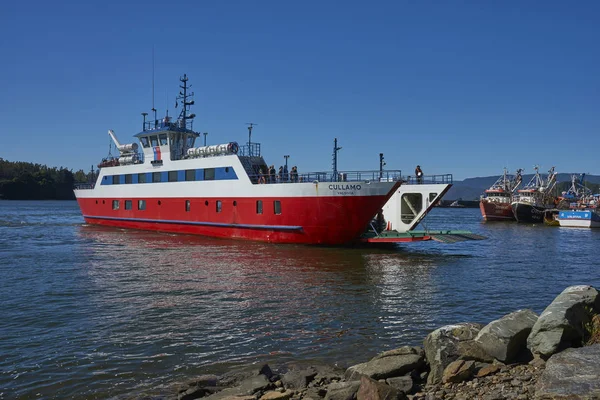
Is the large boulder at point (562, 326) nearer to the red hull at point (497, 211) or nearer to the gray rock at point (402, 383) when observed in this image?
the gray rock at point (402, 383)

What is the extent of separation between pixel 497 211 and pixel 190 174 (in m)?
51.1

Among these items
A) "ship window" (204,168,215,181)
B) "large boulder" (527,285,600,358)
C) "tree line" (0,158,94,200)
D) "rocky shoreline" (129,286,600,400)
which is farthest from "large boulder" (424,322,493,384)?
"tree line" (0,158,94,200)

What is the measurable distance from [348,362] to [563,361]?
3817mm

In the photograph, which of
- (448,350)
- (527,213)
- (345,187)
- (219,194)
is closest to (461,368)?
(448,350)

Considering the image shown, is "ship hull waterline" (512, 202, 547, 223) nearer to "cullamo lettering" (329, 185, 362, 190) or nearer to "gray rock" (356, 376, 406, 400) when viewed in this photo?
"cullamo lettering" (329, 185, 362, 190)

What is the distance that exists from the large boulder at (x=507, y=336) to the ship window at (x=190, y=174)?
2515 cm

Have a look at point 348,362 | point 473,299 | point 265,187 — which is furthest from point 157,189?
point 348,362

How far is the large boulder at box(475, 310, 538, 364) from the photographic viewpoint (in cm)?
771

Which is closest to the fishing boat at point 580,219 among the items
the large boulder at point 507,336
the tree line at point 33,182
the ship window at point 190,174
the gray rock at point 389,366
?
the ship window at point 190,174

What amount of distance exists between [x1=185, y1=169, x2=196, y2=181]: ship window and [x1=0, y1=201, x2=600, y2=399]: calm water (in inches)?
257

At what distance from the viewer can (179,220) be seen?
1278 inches

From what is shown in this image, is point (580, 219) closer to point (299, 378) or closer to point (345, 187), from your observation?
point (345, 187)

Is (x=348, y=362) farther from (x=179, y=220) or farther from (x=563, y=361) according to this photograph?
(x=179, y=220)

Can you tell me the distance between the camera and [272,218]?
26.5 m
